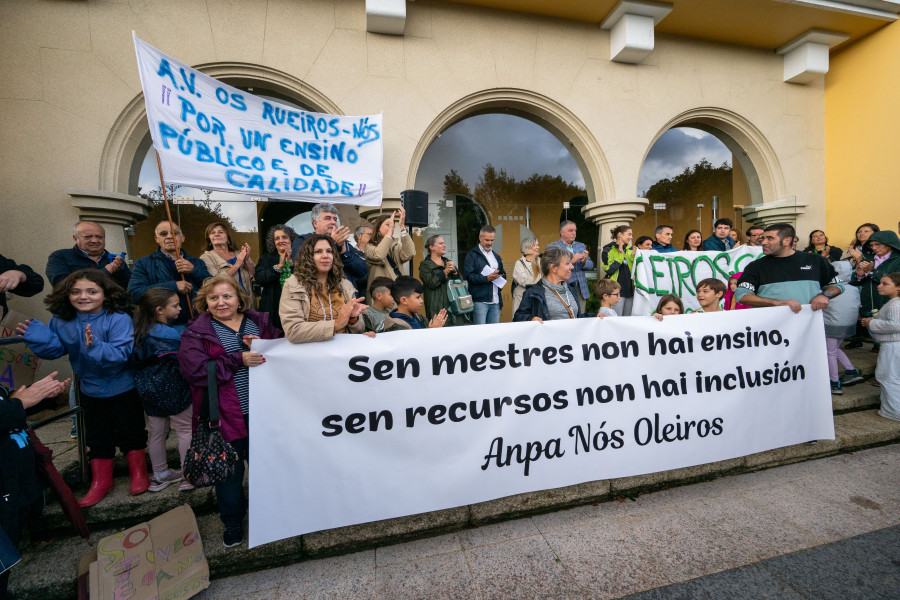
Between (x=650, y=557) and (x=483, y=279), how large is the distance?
114 inches

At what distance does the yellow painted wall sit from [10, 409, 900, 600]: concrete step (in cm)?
581

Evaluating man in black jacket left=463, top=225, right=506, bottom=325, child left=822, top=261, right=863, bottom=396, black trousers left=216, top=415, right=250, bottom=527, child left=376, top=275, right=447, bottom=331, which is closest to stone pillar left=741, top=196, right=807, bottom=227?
child left=822, top=261, right=863, bottom=396

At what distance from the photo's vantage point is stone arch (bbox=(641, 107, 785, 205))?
6.06 m

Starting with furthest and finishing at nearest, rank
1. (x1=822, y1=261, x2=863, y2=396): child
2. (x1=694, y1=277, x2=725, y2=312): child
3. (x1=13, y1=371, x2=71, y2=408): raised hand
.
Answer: (x1=822, y1=261, x2=863, y2=396): child, (x1=694, y1=277, x2=725, y2=312): child, (x1=13, y1=371, x2=71, y2=408): raised hand

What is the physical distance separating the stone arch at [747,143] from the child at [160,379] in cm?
656

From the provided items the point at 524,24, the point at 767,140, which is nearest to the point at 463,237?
the point at 524,24

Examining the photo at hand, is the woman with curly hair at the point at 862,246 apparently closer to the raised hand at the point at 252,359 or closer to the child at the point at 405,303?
the child at the point at 405,303

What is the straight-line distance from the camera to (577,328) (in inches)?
97.8

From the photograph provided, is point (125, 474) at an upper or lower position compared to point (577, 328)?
lower

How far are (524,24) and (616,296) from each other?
4168mm

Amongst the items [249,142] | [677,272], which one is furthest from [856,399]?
[249,142]

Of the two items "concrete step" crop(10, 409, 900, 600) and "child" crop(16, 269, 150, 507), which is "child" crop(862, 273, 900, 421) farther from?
"child" crop(16, 269, 150, 507)

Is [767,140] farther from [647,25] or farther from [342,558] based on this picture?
[342,558]

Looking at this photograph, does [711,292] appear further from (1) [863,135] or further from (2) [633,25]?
(1) [863,135]
